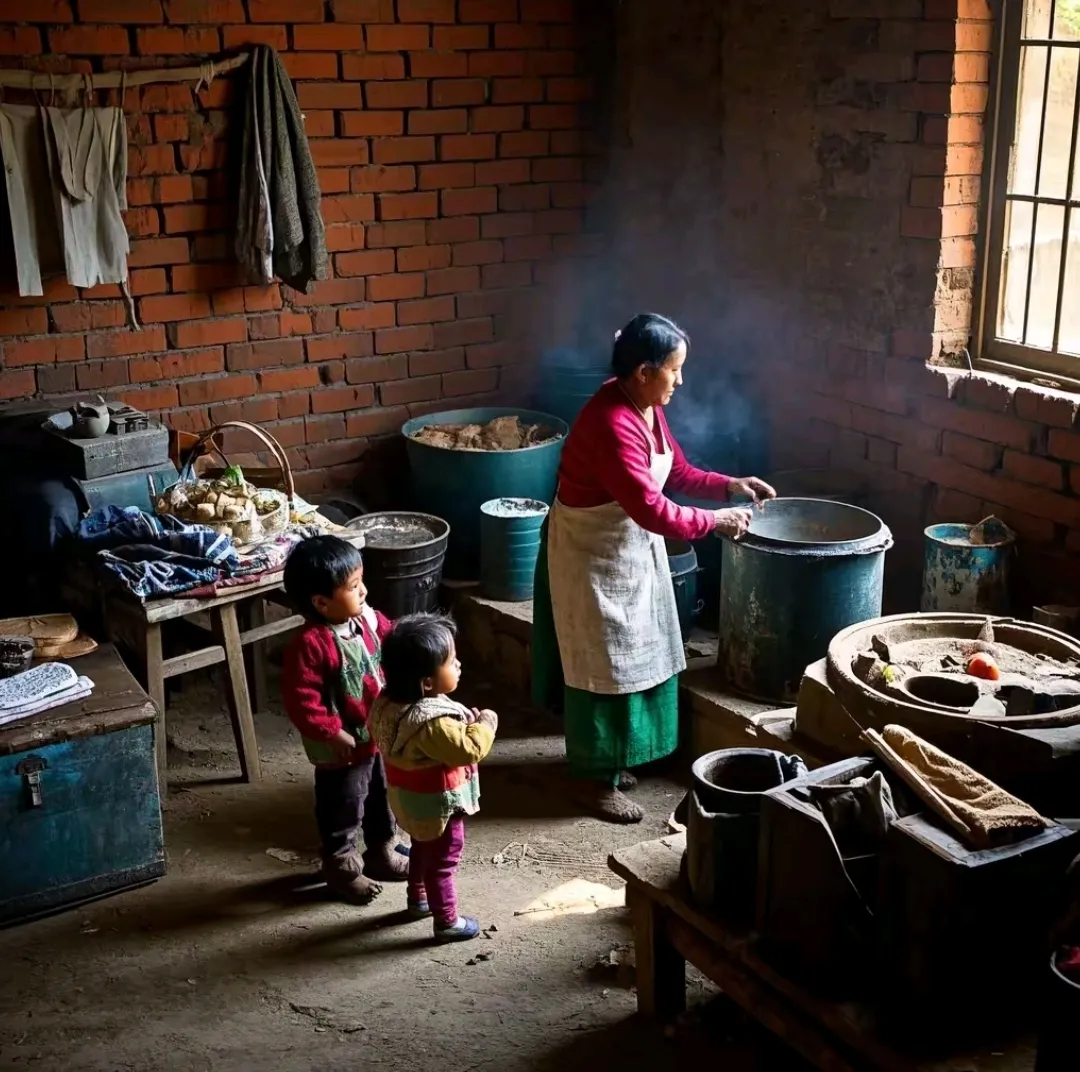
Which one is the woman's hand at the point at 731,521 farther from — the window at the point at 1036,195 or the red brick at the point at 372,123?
the red brick at the point at 372,123

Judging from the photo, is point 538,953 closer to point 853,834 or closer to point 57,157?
point 853,834

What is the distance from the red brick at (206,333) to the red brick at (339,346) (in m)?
0.33

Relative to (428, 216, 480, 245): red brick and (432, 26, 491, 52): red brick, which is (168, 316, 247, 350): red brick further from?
(432, 26, 491, 52): red brick

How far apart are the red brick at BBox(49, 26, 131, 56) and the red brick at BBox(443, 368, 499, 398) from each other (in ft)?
6.72

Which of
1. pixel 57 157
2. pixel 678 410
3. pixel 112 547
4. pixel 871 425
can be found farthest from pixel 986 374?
pixel 57 157

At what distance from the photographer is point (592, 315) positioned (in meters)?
6.81

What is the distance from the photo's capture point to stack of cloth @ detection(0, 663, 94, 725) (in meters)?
3.97

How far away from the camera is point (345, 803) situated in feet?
13.3

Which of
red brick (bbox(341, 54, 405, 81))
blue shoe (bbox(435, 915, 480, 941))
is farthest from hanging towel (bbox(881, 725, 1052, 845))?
red brick (bbox(341, 54, 405, 81))

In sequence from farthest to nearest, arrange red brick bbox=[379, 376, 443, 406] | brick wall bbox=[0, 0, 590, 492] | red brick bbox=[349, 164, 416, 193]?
1. red brick bbox=[379, 376, 443, 406]
2. red brick bbox=[349, 164, 416, 193]
3. brick wall bbox=[0, 0, 590, 492]

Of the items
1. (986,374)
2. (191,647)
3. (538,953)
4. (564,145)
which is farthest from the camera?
(564,145)

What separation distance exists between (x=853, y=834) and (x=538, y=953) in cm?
121

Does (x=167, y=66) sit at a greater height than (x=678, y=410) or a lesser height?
greater

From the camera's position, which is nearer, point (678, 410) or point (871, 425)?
point (871, 425)
